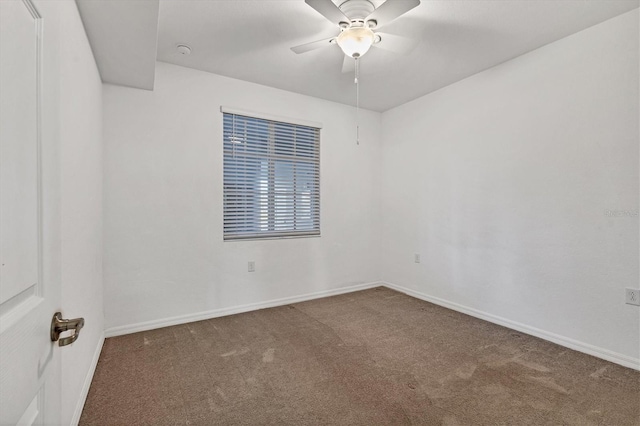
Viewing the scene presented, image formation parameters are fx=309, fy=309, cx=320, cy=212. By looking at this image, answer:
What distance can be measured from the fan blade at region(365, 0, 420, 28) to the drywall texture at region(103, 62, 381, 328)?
187cm

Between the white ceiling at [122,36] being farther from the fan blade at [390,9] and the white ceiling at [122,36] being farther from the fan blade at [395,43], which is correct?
the fan blade at [395,43]

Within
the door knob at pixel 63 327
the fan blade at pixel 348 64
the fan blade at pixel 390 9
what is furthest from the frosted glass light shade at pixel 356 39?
the door knob at pixel 63 327

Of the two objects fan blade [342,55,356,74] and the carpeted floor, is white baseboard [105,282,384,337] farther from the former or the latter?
fan blade [342,55,356,74]

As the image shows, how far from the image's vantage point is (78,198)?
1.78 meters

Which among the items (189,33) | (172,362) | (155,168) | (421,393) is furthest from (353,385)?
(189,33)

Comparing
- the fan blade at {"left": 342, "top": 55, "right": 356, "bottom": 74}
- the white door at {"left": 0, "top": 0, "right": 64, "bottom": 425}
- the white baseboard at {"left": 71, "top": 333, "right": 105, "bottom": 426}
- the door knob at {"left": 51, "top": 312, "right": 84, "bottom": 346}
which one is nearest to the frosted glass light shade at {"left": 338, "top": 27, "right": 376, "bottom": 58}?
the fan blade at {"left": 342, "top": 55, "right": 356, "bottom": 74}

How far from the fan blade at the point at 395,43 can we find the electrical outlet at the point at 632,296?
2.55m

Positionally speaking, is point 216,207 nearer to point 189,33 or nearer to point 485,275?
point 189,33

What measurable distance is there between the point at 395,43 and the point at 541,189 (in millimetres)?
1838

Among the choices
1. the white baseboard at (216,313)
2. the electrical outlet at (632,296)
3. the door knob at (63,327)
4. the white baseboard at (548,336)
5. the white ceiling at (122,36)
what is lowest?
the white baseboard at (548,336)

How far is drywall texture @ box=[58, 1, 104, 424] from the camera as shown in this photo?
59.1 inches

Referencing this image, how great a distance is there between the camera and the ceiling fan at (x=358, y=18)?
190 cm

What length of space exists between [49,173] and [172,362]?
211 cm

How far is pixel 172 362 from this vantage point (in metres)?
2.36
